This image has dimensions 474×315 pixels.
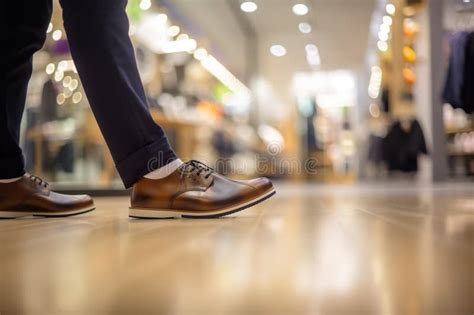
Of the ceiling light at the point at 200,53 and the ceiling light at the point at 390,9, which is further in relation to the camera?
the ceiling light at the point at 200,53

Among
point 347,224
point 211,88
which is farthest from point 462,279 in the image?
point 211,88

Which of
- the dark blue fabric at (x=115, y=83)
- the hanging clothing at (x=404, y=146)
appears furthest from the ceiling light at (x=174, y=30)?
the dark blue fabric at (x=115, y=83)

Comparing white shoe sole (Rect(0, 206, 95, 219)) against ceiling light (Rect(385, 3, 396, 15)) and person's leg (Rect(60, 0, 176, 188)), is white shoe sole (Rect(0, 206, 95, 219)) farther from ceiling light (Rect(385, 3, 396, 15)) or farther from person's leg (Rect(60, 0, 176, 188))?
ceiling light (Rect(385, 3, 396, 15))

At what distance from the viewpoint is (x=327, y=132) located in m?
11.4

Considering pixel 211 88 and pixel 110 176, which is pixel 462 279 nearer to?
pixel 110 176

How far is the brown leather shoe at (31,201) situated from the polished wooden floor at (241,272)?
440mm

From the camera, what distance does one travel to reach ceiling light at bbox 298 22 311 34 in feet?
22.6

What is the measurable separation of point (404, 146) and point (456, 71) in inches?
96.2

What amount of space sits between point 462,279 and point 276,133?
33.6 ft

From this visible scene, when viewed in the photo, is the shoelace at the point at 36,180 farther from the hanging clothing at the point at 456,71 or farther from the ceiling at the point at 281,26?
the ceiling at the point at 281,26

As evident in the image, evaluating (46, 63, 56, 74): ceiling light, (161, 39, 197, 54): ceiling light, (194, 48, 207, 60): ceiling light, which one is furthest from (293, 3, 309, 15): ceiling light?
(46, 63, 56, 74): ceiling light

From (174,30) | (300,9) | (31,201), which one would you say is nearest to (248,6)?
(300,9)

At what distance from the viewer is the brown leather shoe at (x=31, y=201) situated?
126 centimetres

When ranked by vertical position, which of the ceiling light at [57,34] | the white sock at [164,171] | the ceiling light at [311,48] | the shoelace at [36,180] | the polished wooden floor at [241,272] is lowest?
the polished wooden floor at [241,272]
